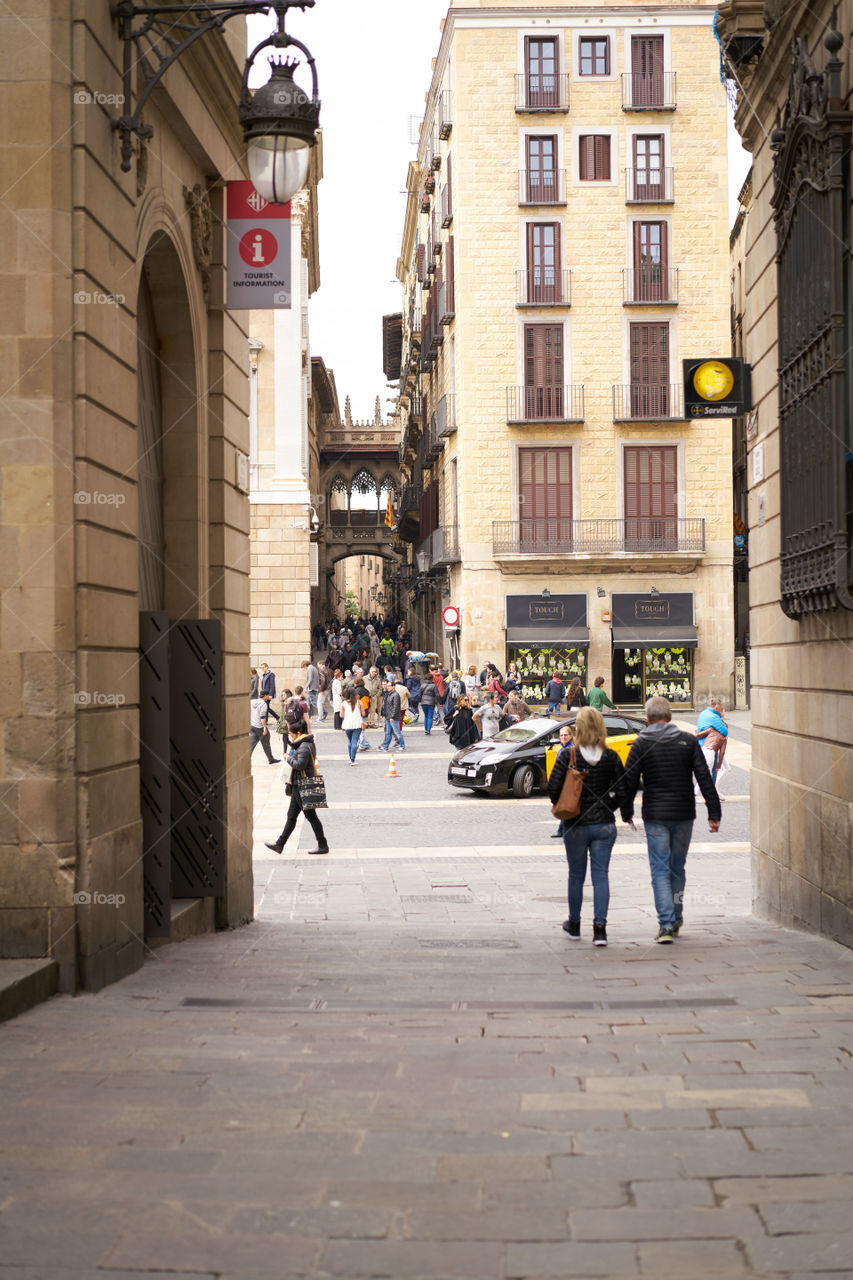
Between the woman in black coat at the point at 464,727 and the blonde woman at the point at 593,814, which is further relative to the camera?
the woman in black coat at the point at 464,727

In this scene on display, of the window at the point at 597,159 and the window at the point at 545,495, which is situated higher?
the window at the point at 597,159

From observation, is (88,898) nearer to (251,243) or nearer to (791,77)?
(251,243)

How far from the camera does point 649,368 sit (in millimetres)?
41625

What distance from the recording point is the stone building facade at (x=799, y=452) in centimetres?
892

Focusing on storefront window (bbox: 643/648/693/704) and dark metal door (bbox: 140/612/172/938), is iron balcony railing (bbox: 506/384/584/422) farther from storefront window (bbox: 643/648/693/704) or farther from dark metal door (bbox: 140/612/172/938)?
dark metal door (bbox: 140/612/172/938)

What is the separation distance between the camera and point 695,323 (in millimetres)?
41719

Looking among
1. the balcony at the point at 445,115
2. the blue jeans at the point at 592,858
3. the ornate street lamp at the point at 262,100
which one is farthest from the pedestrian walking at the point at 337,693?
the ornate street lamp at the point at 262,100

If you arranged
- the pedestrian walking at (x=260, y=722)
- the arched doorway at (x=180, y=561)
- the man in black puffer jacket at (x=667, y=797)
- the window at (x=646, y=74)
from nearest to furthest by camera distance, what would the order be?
the man in black puffer jacket at (x=667, y=797), the arched doorway at (x=180, y=561), the pedestrian walking at (x=260, y=722), the window at (x=646, y=74)

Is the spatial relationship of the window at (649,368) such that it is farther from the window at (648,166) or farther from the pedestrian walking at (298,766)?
the pedestrian walking at (298,766)

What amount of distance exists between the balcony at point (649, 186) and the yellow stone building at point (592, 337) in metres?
0.06

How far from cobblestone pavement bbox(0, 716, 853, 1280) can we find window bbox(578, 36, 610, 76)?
124ft

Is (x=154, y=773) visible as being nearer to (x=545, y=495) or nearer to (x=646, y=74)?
(x=545, y=495)

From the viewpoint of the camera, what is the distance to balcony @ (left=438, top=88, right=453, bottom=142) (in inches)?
1694

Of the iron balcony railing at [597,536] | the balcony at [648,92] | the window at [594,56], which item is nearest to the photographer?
the iron balcony railing at [597,536]
